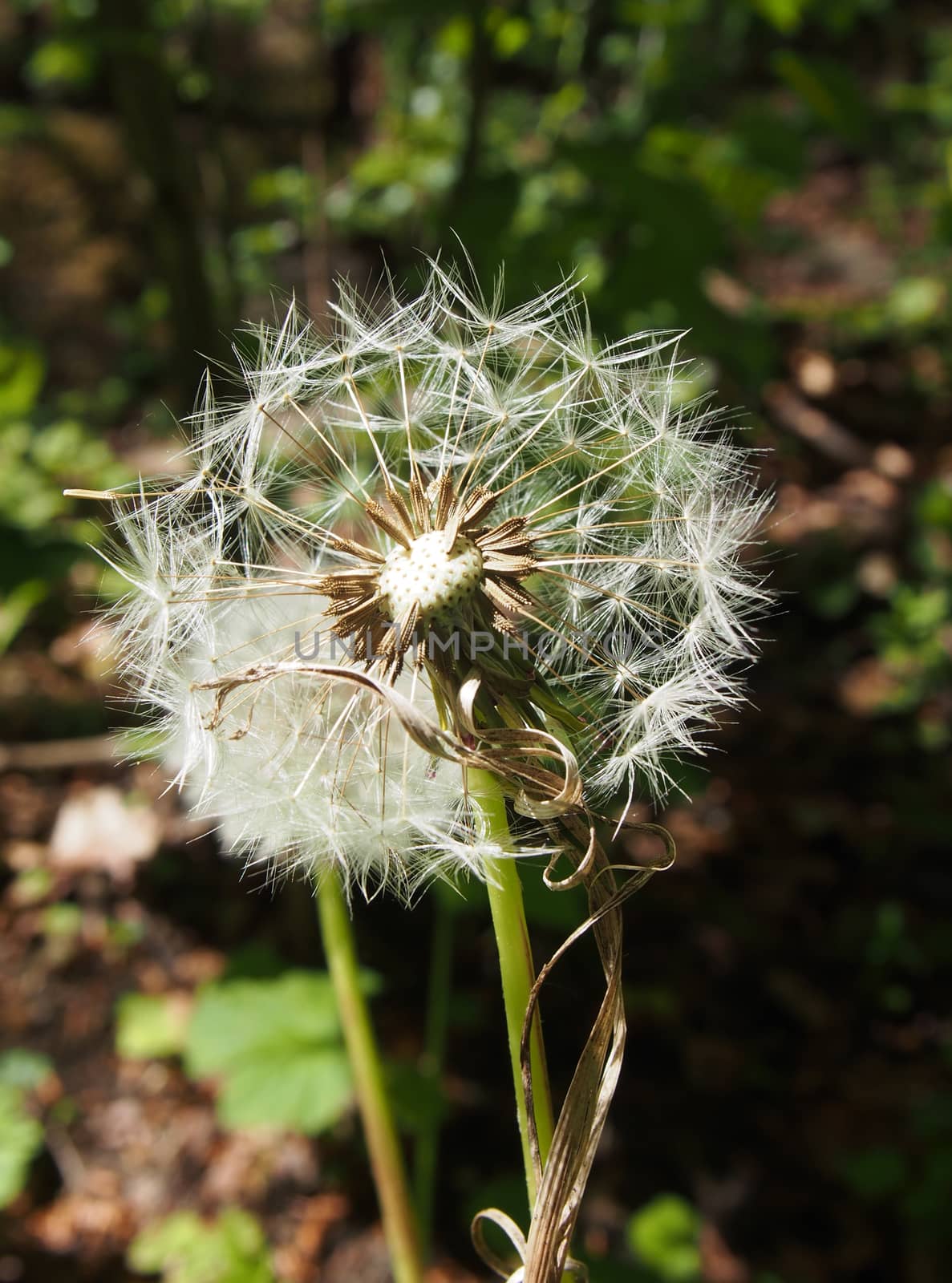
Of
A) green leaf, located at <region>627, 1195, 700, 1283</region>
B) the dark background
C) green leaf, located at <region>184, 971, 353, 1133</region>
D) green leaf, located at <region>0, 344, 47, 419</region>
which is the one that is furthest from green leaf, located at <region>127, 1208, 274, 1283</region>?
green leaf, located at <region>0, 344, 47, 419</region>

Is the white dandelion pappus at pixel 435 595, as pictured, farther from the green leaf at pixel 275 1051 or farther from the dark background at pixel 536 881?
the green leaf at pixel 275 1051

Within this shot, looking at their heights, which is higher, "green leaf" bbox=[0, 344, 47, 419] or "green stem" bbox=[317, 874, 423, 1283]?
"green leaf" bbox=[0, 344, 47, 419]

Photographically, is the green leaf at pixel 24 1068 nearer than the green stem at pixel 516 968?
No

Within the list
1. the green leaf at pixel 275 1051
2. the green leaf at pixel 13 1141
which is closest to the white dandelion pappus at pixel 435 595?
the green leaf at pixel 275 1051

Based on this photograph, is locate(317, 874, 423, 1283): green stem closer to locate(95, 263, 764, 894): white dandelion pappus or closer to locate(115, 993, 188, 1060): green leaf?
locate(95, 263, 764, 894): white dandelion pappus

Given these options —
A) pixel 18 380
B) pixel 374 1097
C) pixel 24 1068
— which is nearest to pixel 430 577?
pixel 374 1097

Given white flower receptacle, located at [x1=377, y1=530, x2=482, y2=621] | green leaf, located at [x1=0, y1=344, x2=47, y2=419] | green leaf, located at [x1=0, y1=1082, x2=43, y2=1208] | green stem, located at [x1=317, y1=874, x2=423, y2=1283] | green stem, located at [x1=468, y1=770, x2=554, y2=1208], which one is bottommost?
green leaf, located at [x1=0, y1=1082, x2=43, y2=1208]

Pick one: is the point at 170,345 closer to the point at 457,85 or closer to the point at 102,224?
the point at 457,85
